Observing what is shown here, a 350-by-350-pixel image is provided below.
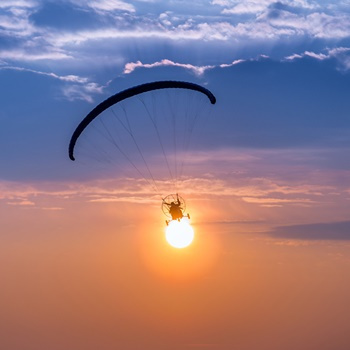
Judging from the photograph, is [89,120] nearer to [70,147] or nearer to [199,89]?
[70,147]

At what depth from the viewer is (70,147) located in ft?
207

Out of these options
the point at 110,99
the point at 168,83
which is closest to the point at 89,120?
the point at 110,99

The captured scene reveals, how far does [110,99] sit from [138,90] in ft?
7.36

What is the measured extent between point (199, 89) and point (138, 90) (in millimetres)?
4834

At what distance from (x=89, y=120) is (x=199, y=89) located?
894 centimetres

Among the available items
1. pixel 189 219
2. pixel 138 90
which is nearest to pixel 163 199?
pixel 189 219

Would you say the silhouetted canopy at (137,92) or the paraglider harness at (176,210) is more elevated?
the silhouetted canopy at (137,92)

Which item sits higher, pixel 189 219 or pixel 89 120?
pixel 89 120

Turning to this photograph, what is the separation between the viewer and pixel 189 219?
59438mm

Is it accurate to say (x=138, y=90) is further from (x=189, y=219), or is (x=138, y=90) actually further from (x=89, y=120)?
(x=189, y=219)

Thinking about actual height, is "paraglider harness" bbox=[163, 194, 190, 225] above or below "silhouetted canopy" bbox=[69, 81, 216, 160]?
below

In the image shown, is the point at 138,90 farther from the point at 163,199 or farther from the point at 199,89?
the point at 163,199

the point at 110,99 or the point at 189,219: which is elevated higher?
Answer: the point at 110,99

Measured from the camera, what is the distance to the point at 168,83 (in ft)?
198
